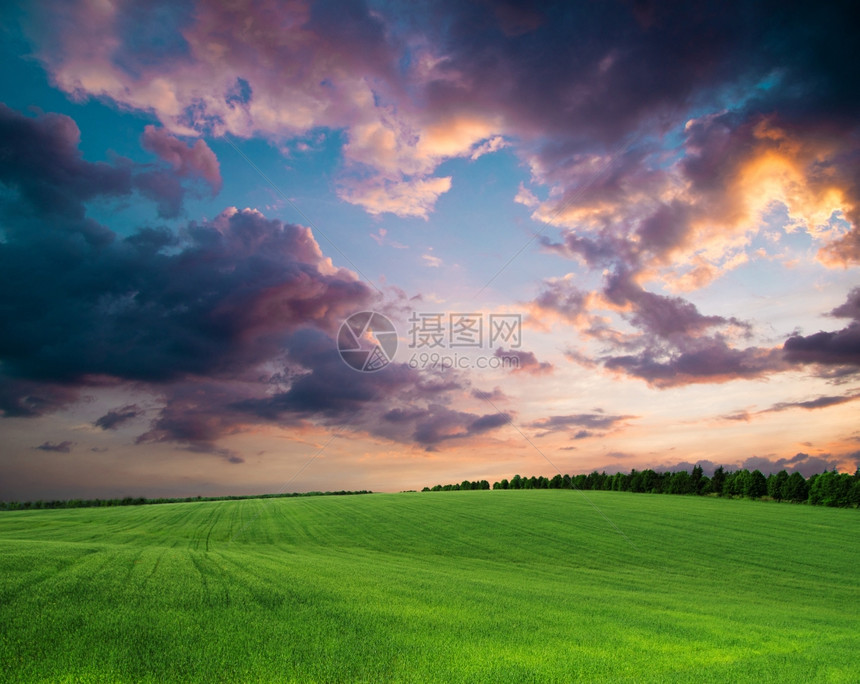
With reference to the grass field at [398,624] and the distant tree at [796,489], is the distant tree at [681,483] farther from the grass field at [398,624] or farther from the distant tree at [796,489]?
the grass field at [398,624]

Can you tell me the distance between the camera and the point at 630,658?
909 cm

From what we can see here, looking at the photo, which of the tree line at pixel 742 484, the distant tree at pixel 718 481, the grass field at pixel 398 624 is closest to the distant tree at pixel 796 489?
the tree line at pixel 742 484

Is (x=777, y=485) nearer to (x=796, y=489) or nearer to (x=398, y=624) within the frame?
(x=796, y=489)

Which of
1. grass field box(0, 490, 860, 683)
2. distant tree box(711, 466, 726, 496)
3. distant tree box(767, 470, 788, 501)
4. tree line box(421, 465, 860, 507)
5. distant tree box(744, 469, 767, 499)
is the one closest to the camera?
grass field box(0, 490, 860, 683)

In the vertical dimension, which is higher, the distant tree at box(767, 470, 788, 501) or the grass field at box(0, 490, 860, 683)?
the grass field at box(0, 490, 860, 683)

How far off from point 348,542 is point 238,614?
1030 inches

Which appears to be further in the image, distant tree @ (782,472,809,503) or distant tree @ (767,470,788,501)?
distant tree @ (767,470,788,501)

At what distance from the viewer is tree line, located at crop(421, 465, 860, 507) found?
7519 cm

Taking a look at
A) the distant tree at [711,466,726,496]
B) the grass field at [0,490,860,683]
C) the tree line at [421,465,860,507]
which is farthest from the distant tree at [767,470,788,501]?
the grass field at [0,490,860,683]

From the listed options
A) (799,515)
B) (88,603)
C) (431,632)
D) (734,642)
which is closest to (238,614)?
(88,603)

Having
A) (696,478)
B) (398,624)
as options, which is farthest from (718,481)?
(398,624)

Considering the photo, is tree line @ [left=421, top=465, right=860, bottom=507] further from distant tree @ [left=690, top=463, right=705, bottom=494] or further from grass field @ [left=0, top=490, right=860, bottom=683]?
grass field @ [left=0, top=490, right=860, bottom=683]

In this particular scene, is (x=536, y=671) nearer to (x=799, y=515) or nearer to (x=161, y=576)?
(x=161, y=576)

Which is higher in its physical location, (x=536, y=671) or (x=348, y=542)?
(x=536, y=671)
